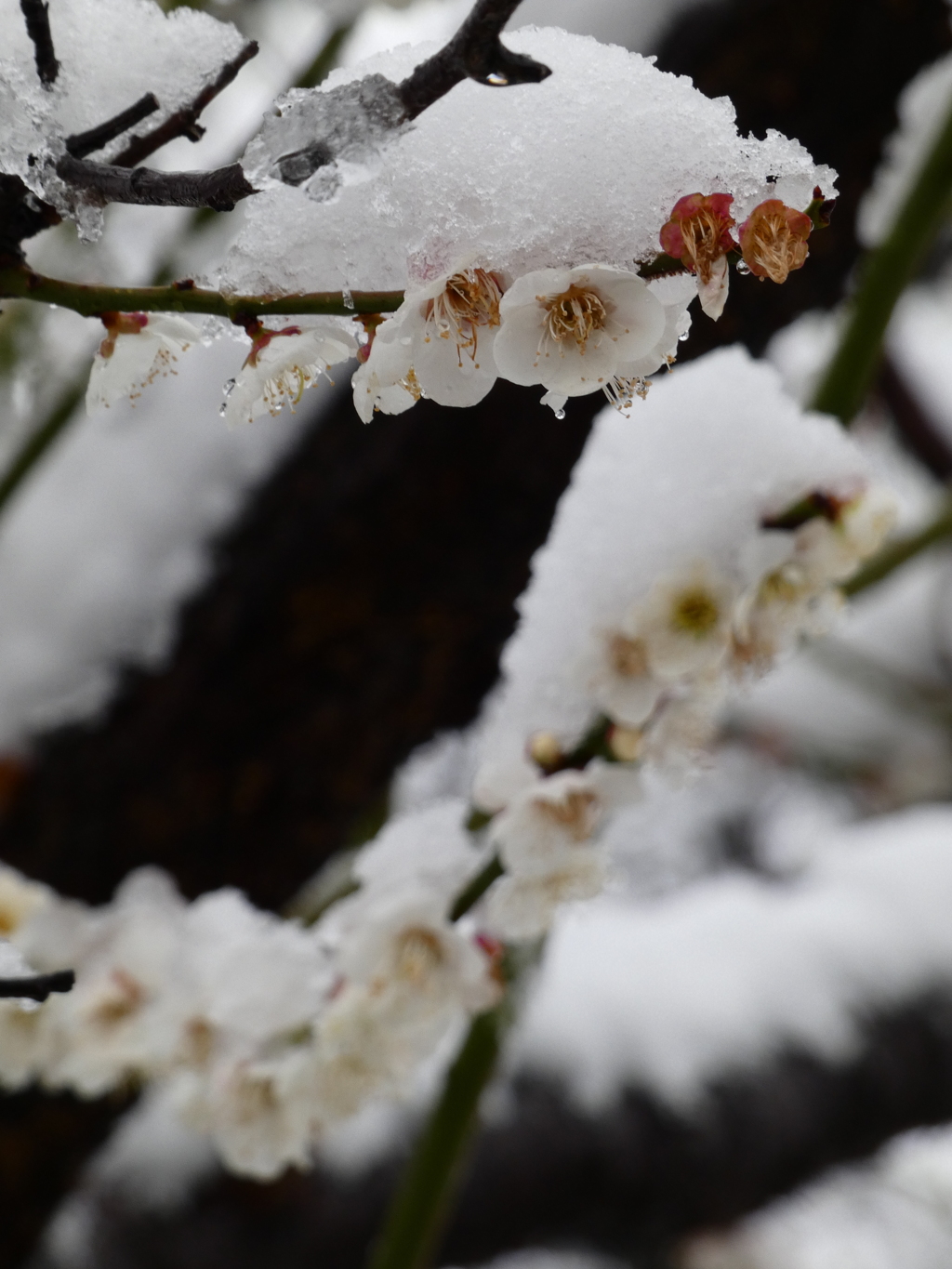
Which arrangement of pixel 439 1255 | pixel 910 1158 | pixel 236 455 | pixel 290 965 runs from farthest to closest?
1. pixel 910 1158
2. pixel 439 1255
3. pixel 236 455
4. pixel 290 965

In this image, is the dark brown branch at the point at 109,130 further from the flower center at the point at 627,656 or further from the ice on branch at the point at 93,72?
the flower center at the point at 627,656

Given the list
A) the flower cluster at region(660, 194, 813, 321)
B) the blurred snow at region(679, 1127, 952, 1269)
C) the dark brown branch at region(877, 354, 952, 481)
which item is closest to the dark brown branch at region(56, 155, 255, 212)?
the flower cluster at region(660, 194, 813, 321)

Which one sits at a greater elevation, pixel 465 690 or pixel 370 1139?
pixel 465 690

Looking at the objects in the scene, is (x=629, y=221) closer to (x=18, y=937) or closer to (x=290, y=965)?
(x=290, y=965)

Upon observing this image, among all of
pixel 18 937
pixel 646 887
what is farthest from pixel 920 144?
pixel 646 887

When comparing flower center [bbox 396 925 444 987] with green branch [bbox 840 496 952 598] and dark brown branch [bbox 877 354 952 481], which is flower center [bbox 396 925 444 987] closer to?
green branch [bbox 840 496 952 598]

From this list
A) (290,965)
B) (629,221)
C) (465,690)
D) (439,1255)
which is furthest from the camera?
(439,1255)

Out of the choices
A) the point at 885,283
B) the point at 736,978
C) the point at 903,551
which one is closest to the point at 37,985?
the point at 885,283
